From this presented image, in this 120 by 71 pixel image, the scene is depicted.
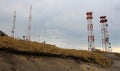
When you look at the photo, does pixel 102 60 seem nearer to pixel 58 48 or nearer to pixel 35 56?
pixel 58 48

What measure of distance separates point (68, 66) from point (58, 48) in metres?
1.75

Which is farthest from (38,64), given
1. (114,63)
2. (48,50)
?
(114,63)

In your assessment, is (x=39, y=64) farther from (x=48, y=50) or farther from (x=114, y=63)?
(x=114, y=63)

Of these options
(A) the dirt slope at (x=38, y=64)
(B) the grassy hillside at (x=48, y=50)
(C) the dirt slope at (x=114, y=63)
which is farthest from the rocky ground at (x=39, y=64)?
(B) the grassy hillside at (x=48, y=50)

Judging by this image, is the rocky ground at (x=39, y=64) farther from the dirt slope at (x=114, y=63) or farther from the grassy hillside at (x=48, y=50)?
the grassy hillside at (x=48, y=50)

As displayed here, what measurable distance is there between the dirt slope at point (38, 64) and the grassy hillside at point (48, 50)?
15.6 inches

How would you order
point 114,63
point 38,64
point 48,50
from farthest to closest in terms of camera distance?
point 114,63 < point 48,50 < point 38,64

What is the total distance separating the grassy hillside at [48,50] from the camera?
884 inches

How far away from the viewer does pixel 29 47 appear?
926 inches

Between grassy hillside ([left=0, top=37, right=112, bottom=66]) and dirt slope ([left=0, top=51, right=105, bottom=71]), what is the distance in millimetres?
395

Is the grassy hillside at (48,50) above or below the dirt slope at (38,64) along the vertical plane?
above

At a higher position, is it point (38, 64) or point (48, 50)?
point (48, 50)

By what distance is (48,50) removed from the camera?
24.7 metres

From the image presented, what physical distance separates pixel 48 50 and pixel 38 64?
188cm
